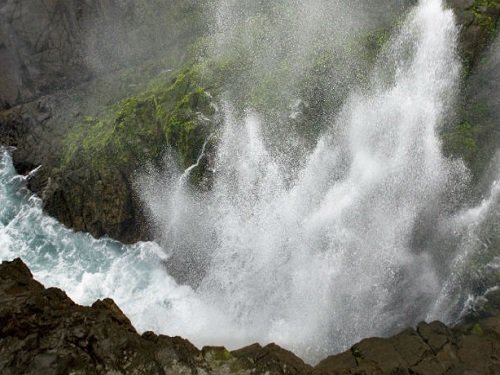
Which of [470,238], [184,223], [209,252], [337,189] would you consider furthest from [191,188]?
[470,238]

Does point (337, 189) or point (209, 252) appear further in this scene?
point (209, 252)

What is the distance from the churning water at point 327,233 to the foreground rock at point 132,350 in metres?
3.09

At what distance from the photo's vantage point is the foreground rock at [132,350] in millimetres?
8617

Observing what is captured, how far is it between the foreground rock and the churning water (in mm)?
3087

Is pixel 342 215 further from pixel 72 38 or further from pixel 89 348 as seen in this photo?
pixel 72 38

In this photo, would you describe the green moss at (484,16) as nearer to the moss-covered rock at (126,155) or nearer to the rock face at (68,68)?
Answer: the moss-covered rock at (126,155)

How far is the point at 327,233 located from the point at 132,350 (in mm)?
8253

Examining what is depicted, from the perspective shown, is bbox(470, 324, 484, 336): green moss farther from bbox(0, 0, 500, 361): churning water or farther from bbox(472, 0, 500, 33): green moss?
bbox(472, 0, 500, 33): green moss

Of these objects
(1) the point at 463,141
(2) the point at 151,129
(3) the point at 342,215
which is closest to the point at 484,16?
(1) the point at 463,141

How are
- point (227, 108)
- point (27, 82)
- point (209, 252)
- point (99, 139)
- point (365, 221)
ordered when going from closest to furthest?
point (365, 221), point (209, 252), point (227, 108), point (99, 139), point (27, 82)

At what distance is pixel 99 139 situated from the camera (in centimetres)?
2052

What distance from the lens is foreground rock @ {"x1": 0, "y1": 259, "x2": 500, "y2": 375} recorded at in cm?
862

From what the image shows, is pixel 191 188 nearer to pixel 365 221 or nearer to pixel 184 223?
pixel 184 223

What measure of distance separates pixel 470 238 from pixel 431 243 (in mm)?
1165
